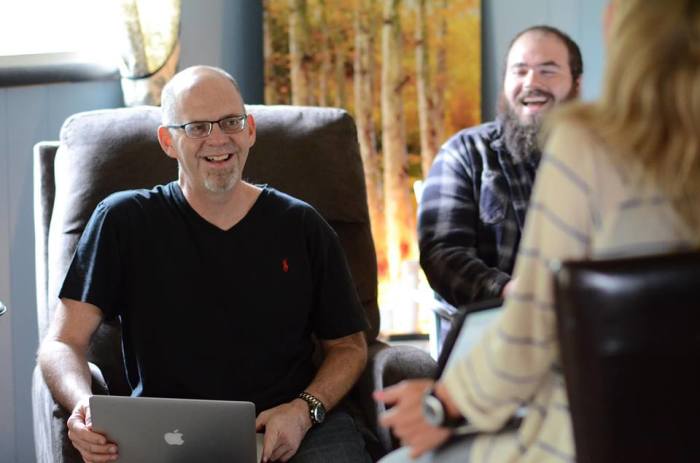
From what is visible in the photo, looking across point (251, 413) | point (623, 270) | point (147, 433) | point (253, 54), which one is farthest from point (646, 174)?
point (253, 54)

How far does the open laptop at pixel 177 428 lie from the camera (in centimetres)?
178

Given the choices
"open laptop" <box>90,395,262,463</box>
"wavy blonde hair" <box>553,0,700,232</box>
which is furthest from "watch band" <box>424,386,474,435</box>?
"open laptop" <box>90,395,262,463</box>

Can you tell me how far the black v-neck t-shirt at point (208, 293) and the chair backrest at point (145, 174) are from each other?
20 centimetres

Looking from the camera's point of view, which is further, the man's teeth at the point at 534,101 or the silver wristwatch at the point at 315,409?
the man's teeth at the point at 534,101

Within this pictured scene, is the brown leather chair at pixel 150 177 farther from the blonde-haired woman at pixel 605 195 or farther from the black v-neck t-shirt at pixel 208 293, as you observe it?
the blonde-haired woman at pixel 605 195

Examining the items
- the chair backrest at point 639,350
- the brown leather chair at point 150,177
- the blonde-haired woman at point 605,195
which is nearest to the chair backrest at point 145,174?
the brown leather chair at point 150,177

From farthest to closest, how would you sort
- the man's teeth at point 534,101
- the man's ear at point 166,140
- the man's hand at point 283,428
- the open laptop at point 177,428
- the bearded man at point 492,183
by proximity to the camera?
the man's teeth at point 534,101 → the bearded man at point 492,183 → the man's ear at point 166,140 → the man's hand at point 283,428 → the open laptop at point 177,428

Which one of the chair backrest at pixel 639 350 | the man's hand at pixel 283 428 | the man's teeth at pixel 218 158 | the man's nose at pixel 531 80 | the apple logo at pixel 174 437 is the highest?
the man's nose at pixel 531 80

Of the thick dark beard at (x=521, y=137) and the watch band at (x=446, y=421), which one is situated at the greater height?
the thick dark beard at (x=521, y=137)

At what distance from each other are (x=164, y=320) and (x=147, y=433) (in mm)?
323

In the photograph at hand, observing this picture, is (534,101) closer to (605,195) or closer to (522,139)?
(522,139)

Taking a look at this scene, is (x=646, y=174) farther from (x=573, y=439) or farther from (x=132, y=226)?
(x=132, y=226)

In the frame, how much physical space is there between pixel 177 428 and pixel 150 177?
0.74 metres

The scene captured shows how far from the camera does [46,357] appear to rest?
206 cm
